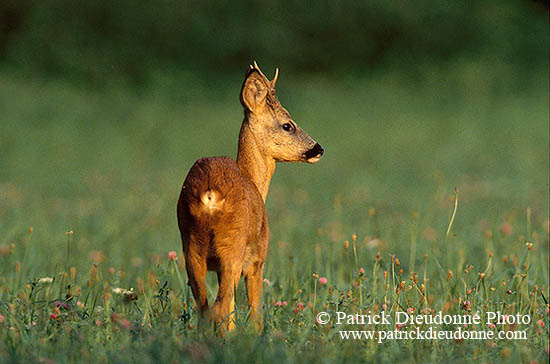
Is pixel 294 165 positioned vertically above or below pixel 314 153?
above

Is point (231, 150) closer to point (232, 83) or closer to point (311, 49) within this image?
point (232, 83)

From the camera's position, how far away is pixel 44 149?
14.8m

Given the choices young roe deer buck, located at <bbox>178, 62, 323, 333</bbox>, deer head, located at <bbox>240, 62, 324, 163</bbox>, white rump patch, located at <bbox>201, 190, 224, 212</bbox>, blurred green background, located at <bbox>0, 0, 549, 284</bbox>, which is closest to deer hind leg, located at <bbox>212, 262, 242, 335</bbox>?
young roe deer buck, located at <bbox>178, 62, 323, 333</bbox>

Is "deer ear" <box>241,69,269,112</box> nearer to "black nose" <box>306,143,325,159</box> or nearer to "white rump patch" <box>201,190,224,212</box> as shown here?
"black nose" <box>306,143,325,159</box>

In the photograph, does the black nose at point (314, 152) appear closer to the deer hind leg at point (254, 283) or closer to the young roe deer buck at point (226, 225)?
the young roe deer buck at point (226, 225)

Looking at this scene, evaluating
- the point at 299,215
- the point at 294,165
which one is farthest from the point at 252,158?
the point at 294,165

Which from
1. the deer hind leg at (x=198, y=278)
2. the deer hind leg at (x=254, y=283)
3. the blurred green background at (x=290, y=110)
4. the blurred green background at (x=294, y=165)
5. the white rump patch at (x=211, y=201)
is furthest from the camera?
the blurred green background at (x=290, y=110)

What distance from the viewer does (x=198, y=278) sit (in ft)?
11.8

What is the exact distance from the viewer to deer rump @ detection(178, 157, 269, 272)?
348 centimetres

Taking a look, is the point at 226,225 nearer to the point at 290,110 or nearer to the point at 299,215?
the point at 299,215

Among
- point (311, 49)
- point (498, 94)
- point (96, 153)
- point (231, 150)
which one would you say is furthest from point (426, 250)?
point (311, 49)

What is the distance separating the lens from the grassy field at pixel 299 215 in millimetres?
3670

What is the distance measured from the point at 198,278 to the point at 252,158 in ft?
2.51

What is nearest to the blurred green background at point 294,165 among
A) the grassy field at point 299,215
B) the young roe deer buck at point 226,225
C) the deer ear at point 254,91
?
the grassy field at point 299,215
